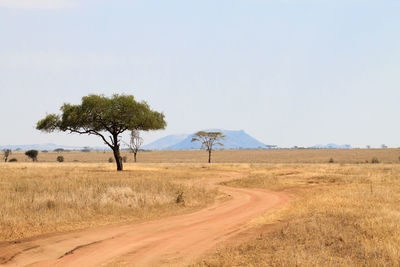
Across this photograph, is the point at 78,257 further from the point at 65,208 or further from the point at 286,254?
the point at 65,208

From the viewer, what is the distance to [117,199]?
721 inches

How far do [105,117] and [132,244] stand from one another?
127 feet

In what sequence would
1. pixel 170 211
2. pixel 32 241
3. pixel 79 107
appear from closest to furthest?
pixel 32 241 < pixel 170 211 < pixel 79 107

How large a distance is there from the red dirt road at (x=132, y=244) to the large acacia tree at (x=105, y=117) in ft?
114

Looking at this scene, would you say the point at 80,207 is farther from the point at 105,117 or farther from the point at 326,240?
the point at 105,117

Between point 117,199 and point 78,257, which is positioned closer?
point 78,257

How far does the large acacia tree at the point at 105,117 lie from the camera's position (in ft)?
157

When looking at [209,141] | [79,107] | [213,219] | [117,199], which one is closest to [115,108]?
[79,107]

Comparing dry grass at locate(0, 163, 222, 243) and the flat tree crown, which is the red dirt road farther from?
the flat tree crown

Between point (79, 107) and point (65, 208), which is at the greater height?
point (79, 107)

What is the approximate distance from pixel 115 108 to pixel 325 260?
140 feet

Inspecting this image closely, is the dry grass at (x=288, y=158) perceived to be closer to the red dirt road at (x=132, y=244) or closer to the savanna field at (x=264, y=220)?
the savanna field at (x=264, y=220)

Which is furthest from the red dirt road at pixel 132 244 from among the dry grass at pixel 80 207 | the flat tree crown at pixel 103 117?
the flat tree crown at pixel 103 117

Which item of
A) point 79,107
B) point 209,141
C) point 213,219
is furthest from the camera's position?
point 209,141
